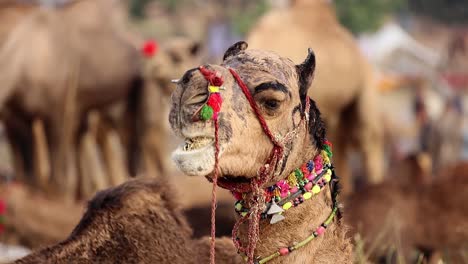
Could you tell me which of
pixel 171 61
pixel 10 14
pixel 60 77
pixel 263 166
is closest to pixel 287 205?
pixel 263 166

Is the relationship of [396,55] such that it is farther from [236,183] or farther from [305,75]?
[236,183]

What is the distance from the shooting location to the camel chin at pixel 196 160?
88.8 inches

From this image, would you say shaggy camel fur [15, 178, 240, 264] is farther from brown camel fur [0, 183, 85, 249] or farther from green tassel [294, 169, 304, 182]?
brown camel fur [0, 183, 85, 249]

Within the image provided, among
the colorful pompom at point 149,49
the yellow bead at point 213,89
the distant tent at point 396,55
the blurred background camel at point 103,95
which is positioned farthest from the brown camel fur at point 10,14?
the distant tent at point 396,55

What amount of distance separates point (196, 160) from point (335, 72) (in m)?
5.90

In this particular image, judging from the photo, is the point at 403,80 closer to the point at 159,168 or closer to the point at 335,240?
the point at 159,168

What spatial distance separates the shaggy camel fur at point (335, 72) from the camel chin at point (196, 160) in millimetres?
5005

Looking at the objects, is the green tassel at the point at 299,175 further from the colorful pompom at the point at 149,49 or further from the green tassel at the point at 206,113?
the colorful pompom at the point at 149,49

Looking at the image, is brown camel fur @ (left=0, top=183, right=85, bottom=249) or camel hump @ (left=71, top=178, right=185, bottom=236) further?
brown camel fur @ (left=0, top=183, right=85, bottom=249)

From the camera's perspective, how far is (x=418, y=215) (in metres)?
5.14

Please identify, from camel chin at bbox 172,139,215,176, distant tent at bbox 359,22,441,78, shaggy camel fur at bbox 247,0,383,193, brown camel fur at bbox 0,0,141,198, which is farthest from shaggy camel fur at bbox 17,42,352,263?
distant tent at bbox 359,22,441,78

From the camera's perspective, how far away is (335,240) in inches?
102

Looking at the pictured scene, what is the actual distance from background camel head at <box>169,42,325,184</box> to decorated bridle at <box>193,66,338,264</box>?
0.01 metres

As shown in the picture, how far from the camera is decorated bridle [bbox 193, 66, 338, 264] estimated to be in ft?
7.48
